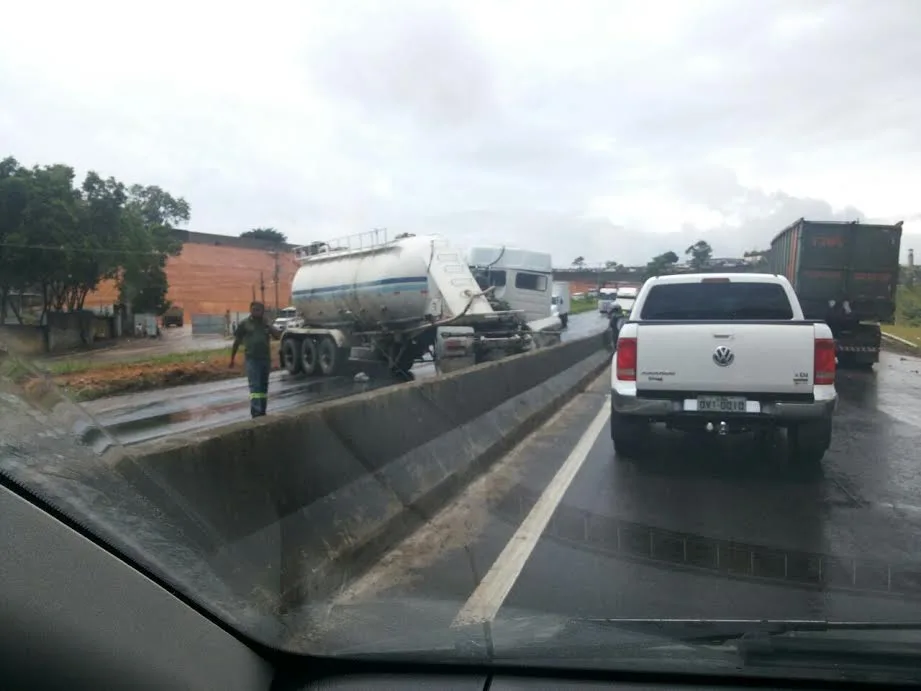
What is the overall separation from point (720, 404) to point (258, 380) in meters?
6.98

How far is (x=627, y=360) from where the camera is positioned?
9008 mm

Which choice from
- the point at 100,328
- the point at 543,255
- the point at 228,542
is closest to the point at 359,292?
the point at 543,255

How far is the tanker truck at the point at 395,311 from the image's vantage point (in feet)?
68.9

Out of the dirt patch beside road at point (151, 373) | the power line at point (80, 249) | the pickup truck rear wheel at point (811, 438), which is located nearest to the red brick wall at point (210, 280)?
the power line at point (80, 249)

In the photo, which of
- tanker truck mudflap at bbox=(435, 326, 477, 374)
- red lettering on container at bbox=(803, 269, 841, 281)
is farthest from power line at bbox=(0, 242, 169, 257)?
red lettering on container at bbox=(803, 269, 841, 281)

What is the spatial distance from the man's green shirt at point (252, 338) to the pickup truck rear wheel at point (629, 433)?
5.64m

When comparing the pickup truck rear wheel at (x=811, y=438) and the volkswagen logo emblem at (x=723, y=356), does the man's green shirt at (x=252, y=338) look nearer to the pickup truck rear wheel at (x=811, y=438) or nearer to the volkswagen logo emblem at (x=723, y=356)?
the volkswagen logo emblem at (x=723, y=356)

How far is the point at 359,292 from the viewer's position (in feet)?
73.0

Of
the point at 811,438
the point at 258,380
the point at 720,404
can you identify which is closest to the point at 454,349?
the point at 258,380

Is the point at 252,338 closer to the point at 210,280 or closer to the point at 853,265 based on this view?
the point at 210,280

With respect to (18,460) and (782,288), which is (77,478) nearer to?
(18,460)

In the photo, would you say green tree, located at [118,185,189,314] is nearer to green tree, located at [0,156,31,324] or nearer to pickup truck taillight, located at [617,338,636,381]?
green tree, located at [0,156,31,324]

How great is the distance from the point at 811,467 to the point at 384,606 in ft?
21.5

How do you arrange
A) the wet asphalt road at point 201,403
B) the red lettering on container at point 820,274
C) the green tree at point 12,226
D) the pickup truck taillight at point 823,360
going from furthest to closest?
the red lettering on container at point 820,274
the wet asphalt road at point 201,403
the pickup truck taillight at point 823,360
the green tree at point 12,226
